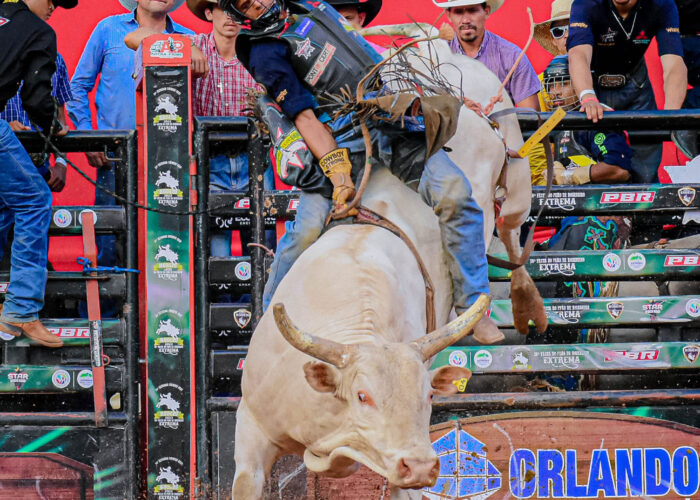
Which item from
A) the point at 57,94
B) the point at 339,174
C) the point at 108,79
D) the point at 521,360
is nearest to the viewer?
the point at 339,174

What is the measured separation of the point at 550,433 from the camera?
5.35m

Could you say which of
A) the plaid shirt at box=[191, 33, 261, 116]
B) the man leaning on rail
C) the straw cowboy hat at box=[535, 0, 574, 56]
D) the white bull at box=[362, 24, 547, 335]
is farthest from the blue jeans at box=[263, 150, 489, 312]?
the straw cowboy hat at box=[535, 0, 574, 56]

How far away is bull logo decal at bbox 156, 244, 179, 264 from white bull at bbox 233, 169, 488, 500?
1224 millimetres

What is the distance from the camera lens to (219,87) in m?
6.26

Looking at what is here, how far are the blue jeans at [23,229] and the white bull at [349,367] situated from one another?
1.57m

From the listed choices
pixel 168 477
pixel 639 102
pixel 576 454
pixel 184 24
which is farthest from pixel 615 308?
pixel 184 24

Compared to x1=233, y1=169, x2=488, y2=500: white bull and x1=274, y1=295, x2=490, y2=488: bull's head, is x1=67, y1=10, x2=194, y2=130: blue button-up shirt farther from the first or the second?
x1=274, y1=295, x2=490, y2=488: bull's head

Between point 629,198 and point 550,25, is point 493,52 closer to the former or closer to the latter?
point 550,25

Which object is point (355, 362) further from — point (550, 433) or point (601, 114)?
point (601, 114)

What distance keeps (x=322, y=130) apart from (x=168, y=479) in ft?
6.72

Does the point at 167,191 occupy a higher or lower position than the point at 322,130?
lower

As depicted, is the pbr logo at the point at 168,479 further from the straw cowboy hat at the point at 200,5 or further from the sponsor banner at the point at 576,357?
the straw cowboy hat at the point at 200,5

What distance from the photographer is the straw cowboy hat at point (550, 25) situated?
7098 mm

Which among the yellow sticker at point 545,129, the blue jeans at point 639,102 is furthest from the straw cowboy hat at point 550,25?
the yellow sticker at point 545,129
